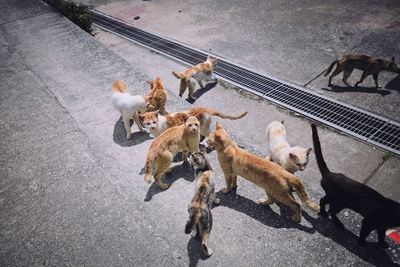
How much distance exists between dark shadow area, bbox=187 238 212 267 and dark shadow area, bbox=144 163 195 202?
0.78 m

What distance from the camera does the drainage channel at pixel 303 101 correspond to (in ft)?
15.4

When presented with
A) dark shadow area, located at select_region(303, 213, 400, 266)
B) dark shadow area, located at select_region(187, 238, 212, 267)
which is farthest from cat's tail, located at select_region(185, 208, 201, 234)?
dark shadow area, located at select_region(303, 213, 400, 266)

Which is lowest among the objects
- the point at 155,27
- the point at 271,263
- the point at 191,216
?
the point at 155,27

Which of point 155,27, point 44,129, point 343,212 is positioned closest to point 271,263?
point 343,212

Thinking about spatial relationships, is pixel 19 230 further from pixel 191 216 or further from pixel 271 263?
pixel 271 263

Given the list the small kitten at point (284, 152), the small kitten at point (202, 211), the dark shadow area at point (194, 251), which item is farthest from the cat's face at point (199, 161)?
the small kitten at point (284, 152)

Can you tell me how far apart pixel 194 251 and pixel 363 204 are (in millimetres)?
1629

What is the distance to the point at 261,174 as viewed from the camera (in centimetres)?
311

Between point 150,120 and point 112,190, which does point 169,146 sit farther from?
point 112,190

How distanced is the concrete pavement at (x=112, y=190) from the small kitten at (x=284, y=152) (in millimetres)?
321

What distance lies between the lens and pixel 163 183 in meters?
3.59

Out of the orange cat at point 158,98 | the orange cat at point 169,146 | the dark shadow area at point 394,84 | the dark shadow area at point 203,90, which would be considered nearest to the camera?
the orange cat at point 169,146

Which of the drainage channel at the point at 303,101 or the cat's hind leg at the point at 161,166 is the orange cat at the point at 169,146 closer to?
the cat's hind leg at the point at 161,166

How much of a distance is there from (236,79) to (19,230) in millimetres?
4506
